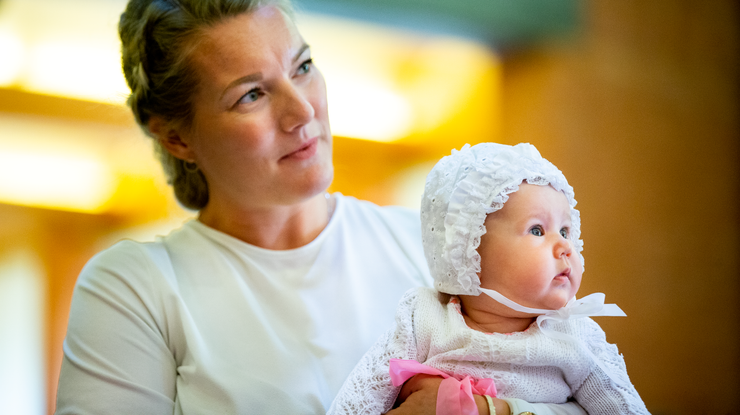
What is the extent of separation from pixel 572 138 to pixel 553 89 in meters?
0.21

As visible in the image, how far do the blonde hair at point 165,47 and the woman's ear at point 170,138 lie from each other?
0.02m

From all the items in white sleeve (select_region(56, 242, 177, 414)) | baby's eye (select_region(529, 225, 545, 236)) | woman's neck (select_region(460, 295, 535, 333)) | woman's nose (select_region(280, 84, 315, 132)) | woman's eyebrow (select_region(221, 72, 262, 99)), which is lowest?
white sleeve (select_region(56, 242, 177, 414))

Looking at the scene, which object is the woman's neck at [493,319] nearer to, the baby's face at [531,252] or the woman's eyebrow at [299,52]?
the baby's face at [531,252]

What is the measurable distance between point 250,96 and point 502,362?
2.58ft

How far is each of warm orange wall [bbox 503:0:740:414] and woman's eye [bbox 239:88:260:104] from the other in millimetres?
1340

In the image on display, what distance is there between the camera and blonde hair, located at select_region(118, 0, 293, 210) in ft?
4.42

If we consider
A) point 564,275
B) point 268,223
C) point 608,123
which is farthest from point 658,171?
point 268,223

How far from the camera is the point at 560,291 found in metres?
1.04

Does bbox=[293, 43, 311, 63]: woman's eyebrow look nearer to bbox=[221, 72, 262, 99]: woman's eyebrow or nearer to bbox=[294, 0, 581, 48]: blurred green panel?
bbox=[221, 72, 262, 99]: woman's eyebrow

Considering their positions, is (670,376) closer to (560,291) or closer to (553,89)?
(553,89)

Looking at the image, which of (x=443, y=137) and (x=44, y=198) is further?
Answer: (x=443, y=137)

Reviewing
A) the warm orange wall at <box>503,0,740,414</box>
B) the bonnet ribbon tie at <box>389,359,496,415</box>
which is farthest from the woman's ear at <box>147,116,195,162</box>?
the warm orange wall at <box>503,0,740,414</box>

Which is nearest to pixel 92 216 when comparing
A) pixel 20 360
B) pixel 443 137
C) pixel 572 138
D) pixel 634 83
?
pixel 20 360

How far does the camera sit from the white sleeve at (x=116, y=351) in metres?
1.20
